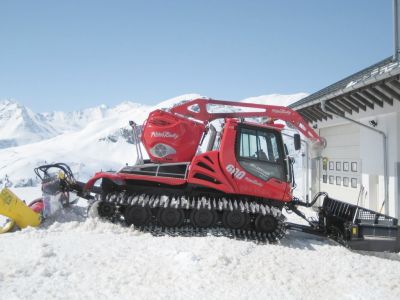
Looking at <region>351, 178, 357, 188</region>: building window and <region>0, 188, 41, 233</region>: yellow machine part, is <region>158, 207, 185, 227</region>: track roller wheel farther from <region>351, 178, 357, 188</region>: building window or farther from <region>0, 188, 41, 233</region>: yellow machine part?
<region>351, 178, 357, 188</region>: building window

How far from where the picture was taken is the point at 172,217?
790 centimetres

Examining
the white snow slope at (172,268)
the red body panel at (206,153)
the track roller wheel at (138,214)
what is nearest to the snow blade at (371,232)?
the white snow slope at (172,268)

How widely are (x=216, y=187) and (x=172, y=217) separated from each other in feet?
3.63

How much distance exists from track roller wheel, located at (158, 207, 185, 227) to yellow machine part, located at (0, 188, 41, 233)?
252 centimetres

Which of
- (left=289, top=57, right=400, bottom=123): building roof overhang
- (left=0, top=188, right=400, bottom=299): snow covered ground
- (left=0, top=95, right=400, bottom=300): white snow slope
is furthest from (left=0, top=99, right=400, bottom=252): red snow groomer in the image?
(left=289, top=57, right=400, bottom=123): building roof overhang

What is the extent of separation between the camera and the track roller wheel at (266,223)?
7797 millimetres

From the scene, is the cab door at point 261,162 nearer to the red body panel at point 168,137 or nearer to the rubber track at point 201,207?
the rubber track at point 201,207

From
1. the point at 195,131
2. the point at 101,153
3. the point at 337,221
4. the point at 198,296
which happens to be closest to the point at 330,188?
the point at 337,221

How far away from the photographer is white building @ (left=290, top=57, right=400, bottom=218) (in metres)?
10.3

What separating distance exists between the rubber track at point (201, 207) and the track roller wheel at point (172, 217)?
83mm

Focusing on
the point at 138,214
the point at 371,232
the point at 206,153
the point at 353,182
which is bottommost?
the point at 371,232

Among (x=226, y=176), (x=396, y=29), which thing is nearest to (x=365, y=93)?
(x=396, y=29)

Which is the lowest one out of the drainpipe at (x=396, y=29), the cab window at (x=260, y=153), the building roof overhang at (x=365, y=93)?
the cab window at (x=260, y=153)

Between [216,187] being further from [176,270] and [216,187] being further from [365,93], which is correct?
[365,93]
